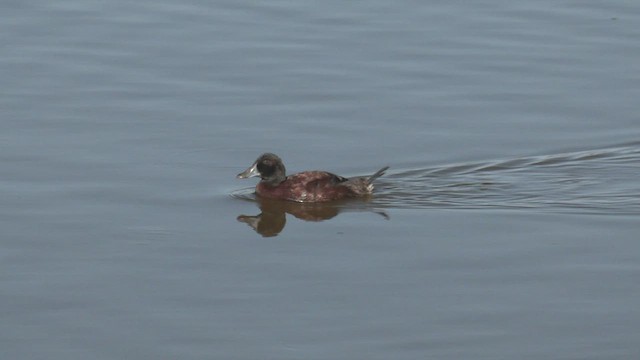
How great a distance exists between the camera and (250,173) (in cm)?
1355

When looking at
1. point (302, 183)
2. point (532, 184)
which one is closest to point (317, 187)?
point (302, 183)

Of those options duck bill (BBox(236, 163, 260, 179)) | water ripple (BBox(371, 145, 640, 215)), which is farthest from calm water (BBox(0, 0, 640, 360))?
duck bill (BBox(236, 163, 260, 179))

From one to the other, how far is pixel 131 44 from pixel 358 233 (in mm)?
5984

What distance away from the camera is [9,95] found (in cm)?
1569

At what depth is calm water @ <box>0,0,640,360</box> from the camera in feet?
33.1

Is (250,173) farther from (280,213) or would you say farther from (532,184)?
(532,184)

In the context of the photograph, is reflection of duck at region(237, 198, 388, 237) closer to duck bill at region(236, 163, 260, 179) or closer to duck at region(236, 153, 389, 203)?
duck at region(236, 153, 389, 203)

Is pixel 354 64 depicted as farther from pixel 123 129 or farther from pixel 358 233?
pixel 358 233

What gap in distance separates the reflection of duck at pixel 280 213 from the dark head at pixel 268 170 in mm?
201

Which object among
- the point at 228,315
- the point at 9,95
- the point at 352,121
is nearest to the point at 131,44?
the point at 9,95

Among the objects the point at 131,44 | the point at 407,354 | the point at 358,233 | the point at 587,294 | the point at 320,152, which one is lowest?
the point at 407,354

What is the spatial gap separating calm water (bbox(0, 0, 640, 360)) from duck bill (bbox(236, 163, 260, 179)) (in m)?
0.14

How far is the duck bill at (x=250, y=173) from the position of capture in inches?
531

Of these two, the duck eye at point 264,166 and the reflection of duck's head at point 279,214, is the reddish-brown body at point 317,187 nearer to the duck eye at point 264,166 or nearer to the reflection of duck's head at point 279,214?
the reflection of duck's head at point 279,214
